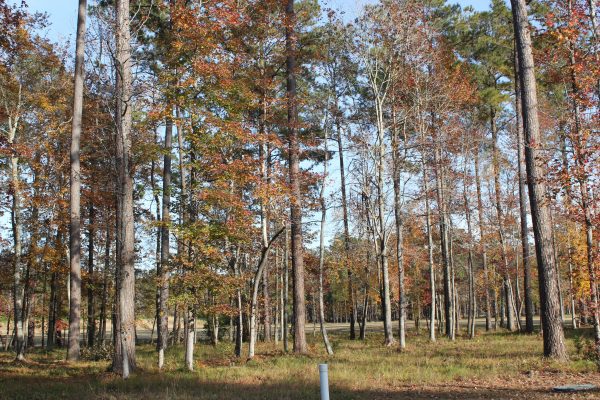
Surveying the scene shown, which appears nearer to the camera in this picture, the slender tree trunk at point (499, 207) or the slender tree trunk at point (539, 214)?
the slender tree trunk at point (539, 214)

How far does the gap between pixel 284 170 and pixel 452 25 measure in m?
14.3

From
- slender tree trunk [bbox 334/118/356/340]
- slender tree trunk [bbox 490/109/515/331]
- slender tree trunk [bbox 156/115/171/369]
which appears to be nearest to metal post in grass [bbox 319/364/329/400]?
slender tree trunk [bbox 156/115/171/369]

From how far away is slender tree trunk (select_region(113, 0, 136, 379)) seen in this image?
12633mm

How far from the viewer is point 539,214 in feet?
40.9

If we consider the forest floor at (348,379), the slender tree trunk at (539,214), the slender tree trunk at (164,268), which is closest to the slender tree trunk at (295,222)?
the forest floor at (348,379)

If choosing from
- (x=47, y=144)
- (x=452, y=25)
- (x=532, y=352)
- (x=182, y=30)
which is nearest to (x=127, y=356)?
(x=182, y=30)

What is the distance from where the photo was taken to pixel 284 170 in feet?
56.2

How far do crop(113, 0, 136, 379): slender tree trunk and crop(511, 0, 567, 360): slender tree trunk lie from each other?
1051 centimetres

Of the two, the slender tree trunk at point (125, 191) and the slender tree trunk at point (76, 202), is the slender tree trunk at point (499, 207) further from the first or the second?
the slender tree trunk at point (76, 202)

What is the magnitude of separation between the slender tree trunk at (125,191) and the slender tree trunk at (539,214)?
10512 mm

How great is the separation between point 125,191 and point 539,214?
36.3ft

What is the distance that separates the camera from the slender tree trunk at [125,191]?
12633mm

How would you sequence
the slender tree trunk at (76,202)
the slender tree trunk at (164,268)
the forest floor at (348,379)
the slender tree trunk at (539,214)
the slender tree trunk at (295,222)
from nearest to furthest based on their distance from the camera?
the forest floor at (348,379), the slender tree trunk at (539,214), the slender tree trunk at (164,268), the slender tree trunk at (295,222), the slender tree trunk at (76,202)

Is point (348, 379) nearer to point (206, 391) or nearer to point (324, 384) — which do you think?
point (206, 391)
